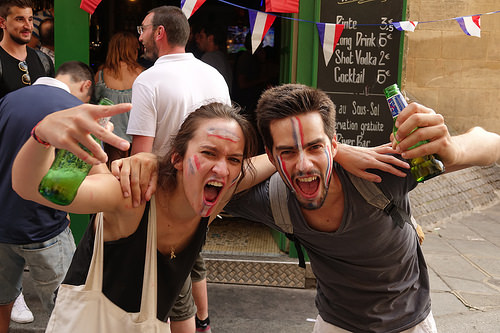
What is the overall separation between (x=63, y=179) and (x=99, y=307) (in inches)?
22.7

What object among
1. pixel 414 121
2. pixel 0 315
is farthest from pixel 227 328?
pixel 414 121

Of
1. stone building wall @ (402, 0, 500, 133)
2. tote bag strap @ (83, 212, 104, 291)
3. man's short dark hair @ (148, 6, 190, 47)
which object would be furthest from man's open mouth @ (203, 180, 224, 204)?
stone building wall @ (402, 0, 500, 133)

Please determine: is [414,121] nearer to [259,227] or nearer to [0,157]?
[0,157]

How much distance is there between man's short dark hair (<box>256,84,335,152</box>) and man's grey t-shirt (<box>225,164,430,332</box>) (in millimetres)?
276

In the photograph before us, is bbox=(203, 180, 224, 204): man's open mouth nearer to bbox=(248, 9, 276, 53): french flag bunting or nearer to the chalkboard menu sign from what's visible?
bbox=(248, 9, 276, 53): french flag bunting

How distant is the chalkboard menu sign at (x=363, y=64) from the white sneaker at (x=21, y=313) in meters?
3.31

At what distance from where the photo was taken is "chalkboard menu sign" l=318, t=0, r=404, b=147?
521 centimetres

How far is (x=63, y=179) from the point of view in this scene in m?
1.84

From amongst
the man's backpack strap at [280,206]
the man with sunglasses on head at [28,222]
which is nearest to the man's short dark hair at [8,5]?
the man with sunglasses on head at [28,222]

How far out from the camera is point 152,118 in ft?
12.6

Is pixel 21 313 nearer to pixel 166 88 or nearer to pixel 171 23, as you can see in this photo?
pixel 166 88

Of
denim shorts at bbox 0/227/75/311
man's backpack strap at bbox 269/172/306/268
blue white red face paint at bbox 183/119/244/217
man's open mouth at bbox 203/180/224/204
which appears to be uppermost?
blue white red face paint at bbox 183/119/244/217

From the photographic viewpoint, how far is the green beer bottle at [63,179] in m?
1.82

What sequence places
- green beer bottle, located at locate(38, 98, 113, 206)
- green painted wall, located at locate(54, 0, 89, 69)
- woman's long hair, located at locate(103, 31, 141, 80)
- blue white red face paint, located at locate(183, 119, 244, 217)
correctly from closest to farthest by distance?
green beer bottle, located at locate(38, 98, 113, 206) < blue white red face paint, located at locate(183, 119, 244, 217) < woman's long hair, located at locate(103, 31, 141, 80) < green painted wall, located at locate(54, 0, 89, 69)
